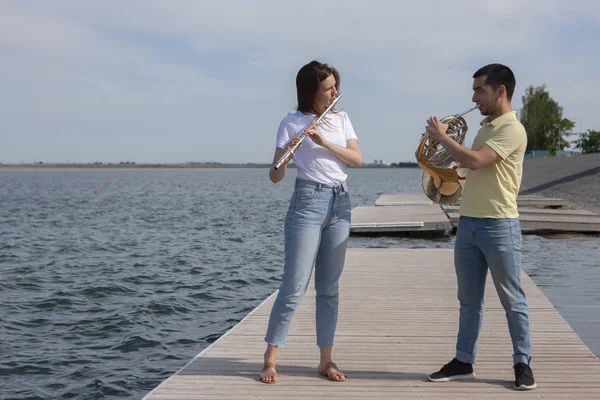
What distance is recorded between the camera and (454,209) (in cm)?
2256

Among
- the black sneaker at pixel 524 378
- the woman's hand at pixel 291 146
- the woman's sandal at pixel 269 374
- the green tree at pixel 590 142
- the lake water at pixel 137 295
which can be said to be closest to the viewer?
the woman's hand at pixel 291 146


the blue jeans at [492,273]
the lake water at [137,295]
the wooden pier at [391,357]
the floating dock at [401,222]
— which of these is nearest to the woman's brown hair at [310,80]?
the blue jeans at [492,273]

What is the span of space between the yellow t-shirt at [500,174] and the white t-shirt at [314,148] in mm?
854

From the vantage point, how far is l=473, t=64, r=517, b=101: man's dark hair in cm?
421

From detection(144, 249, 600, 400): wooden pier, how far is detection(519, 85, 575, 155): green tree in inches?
3670

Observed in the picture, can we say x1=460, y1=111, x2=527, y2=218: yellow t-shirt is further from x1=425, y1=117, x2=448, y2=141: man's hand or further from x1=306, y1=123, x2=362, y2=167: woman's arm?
x1=306, y1=123, x2=362, y2=167: woman's arm

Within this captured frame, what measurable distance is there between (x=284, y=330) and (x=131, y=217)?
2542 centimetres

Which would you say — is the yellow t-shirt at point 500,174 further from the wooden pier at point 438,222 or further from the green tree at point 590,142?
the green tree at point 590,142

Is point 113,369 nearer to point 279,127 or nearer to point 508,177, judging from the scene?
point 279,127

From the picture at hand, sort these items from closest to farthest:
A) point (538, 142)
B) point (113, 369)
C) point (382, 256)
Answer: point (113, 369), point (382, 256), point (538, 142)

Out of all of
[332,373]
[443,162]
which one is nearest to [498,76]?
[443,162]

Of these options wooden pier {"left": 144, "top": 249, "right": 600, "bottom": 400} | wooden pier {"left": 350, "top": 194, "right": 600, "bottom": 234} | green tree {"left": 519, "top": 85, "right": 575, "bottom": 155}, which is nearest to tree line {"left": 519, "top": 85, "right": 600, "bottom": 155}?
green tree {"left": 519, "top": 85, "right": 575, "bottom": 155}

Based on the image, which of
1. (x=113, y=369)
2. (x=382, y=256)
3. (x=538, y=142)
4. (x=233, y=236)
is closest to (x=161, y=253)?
(x=233, y=236)

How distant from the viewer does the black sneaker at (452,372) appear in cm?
450
